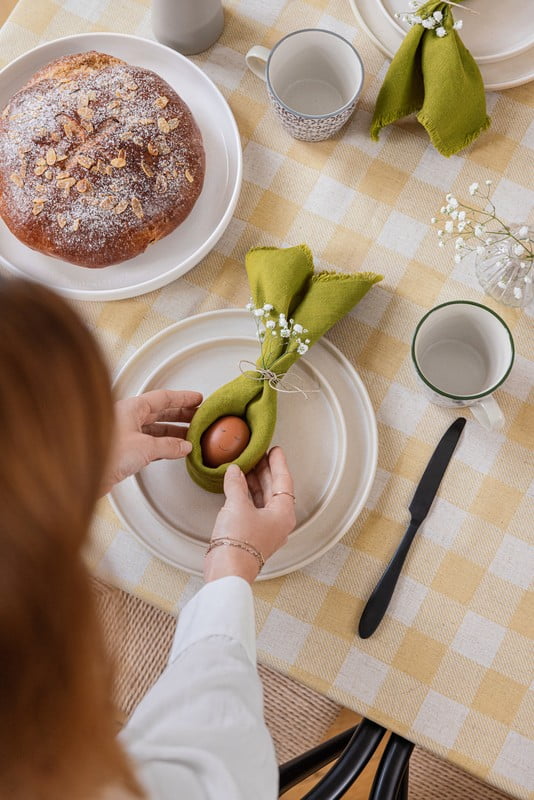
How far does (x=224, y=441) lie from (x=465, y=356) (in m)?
0.36

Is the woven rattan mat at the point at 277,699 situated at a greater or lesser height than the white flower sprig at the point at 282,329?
lesser

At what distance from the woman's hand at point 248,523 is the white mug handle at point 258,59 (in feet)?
1.87

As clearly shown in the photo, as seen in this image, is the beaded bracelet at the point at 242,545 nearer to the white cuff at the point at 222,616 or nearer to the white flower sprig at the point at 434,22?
the white cuff at the point at 222,616

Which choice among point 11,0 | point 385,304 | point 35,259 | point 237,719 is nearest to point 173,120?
point 35,259

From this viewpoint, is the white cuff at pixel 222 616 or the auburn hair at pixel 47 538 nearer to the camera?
the auburn hair at pixel 47 538

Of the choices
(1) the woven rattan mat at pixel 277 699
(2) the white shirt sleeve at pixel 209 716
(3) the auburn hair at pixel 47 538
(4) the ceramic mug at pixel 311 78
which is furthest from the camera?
(1) the woven rattan mat at pixel 277 699

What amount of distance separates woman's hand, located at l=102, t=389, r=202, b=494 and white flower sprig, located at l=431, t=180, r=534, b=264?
419mm

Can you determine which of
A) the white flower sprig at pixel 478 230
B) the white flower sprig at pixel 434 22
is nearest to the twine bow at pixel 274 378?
the white flower sprig at pixel 478 230

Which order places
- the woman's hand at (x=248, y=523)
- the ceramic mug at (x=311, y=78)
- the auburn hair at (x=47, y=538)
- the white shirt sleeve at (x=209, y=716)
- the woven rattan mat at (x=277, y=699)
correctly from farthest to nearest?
the woven rattan mat at (x=277, y=699), the ceramic mug at (x=311, y=78), the woman's hand at (x=248, y=523), the white shirt sleeve at (x=209, y=716), the auburn hair at (x=47, y=538)

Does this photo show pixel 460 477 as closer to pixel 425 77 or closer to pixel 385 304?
pixel 385 304

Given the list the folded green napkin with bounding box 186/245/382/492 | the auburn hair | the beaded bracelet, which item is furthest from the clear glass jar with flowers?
the auburn hair

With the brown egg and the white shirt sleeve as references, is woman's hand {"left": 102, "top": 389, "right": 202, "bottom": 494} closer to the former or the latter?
the brown egg

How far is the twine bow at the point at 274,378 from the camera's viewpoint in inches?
37.3

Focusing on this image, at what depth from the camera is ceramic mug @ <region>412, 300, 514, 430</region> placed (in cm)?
93
